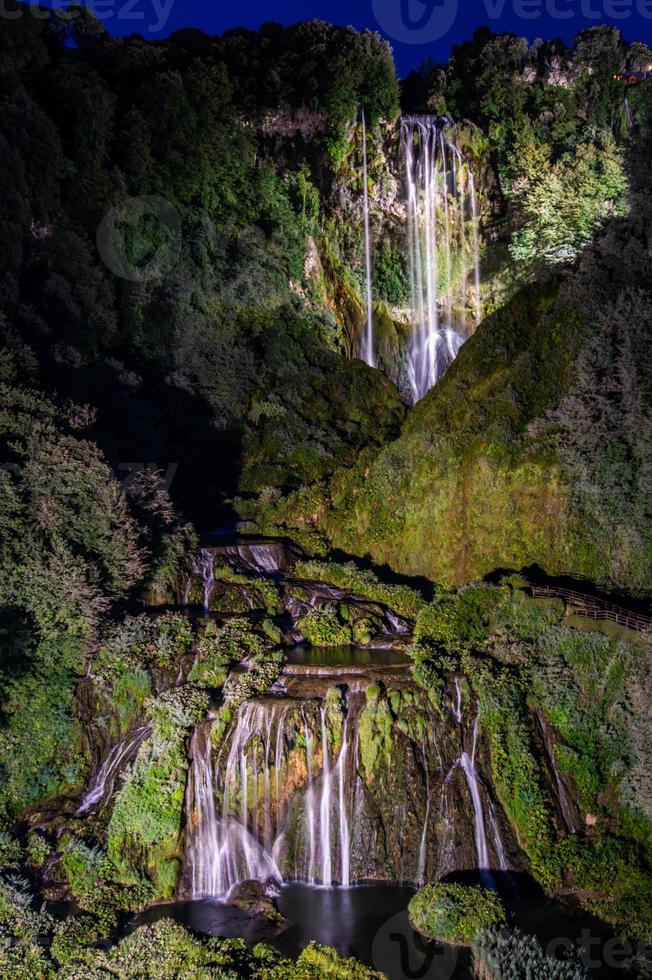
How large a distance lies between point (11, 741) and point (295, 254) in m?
23.9

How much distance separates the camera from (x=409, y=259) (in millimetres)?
34781

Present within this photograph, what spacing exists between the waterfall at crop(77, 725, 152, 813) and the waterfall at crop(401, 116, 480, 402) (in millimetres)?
23636

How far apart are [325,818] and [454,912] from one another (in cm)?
275

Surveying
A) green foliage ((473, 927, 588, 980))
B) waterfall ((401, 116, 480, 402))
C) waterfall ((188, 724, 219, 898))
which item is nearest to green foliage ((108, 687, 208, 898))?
waterfall ((188, 724, 219, 898))

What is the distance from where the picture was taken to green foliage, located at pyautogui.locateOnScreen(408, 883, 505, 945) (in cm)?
1152

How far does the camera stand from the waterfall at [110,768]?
1434 cm

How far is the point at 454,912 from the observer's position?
11.7 metres

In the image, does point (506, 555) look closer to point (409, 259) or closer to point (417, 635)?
point (417, 635)

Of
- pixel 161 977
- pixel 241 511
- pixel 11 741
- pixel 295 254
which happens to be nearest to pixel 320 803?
pixel 161 977

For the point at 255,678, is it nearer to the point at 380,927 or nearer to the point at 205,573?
the point at 380,927

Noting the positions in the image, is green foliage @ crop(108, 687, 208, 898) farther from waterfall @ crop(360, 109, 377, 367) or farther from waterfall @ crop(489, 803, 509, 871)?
waterfall @ crop(360, 109, 377, 367)

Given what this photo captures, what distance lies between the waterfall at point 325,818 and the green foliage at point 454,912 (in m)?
1.70

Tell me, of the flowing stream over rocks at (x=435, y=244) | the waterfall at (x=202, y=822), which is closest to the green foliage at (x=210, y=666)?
the waterfall at (x=202, y=822)

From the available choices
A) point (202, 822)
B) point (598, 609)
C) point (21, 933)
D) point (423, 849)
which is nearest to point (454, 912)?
point (423, 849)
